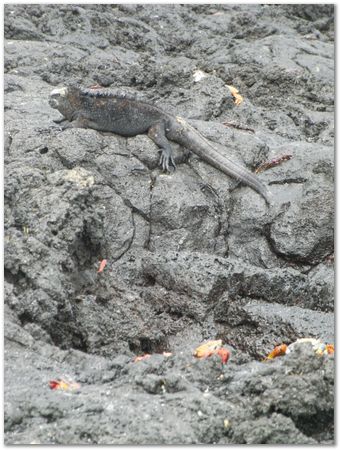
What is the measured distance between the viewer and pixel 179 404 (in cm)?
379

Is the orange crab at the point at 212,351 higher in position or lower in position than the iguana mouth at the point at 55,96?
lower

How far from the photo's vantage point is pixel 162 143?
23.8 ft

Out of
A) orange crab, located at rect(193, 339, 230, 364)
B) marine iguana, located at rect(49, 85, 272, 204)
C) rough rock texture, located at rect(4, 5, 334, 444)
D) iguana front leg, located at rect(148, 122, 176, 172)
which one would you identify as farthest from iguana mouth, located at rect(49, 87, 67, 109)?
orange crab, located at rect(193, 339, 230, 364)

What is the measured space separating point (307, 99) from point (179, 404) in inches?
260

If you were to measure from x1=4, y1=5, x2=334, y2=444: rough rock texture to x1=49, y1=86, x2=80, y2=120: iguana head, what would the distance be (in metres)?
0.23

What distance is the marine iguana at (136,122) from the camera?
23.7 ft

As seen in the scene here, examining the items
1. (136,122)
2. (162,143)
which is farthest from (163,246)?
(136,122)

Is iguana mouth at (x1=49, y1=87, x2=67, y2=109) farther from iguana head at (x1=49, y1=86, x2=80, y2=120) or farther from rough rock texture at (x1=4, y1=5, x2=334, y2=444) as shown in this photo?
rough rock texture at (x1=4, y1=5, x2=334, y2=444)

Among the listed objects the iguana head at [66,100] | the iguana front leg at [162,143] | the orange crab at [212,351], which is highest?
the iguana head at [66,100]

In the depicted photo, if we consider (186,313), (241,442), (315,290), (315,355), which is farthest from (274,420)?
(315,290)

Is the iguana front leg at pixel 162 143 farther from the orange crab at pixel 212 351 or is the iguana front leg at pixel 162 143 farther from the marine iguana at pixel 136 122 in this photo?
the orange crab at pixel 212 351

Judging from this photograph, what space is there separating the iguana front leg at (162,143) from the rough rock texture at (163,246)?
4.1 inches

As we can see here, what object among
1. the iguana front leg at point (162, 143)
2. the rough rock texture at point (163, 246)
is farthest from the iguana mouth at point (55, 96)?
the iguana front leg at point (162, 143)

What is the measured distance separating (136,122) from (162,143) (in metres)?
0.41
